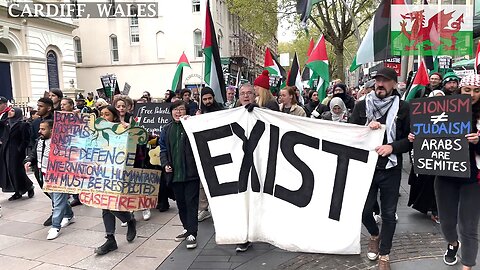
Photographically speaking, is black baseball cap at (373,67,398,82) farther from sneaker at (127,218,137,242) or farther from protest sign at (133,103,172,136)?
protest sign at (133,103,172,136)

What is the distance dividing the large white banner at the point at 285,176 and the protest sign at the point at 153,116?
2518mm

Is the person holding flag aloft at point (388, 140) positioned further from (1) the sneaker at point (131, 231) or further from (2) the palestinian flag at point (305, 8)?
(2) the palestinian flag at point (305, 8)

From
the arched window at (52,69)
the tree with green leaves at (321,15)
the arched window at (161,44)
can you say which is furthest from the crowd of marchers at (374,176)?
the arched window at (161,44)

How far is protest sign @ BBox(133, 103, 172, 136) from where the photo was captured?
6883mm

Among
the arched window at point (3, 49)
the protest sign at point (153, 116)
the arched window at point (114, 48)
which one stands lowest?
the protest sign at point (153, 116)

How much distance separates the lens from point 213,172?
4.42 m

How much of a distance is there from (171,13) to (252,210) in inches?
1239

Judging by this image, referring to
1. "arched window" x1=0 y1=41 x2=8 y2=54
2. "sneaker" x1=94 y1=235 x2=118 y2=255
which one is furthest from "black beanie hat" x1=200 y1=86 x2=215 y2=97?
"arched window" x1=0 y1=41 x2=8 y2=54

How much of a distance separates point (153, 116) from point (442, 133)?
15.9ft

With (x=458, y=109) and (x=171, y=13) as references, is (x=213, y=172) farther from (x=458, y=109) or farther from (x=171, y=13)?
(x=171, y=13)

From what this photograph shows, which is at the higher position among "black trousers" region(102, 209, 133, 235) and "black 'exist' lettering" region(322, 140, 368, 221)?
"black 'exist' lettering" region(322, 140, 368, 221)

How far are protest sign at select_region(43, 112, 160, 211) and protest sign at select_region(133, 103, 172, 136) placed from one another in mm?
1758

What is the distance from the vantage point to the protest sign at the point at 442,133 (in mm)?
3312

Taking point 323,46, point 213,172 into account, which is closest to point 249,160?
Answer: point 213,172
